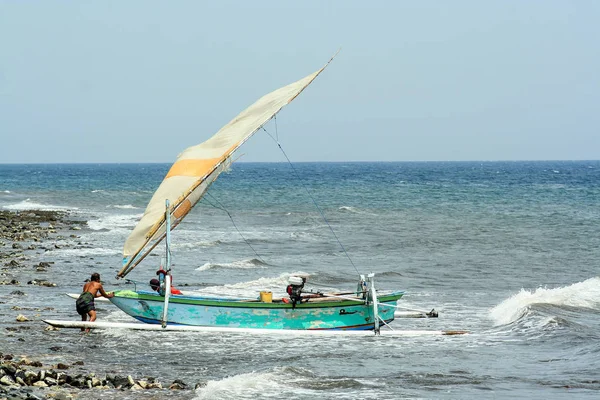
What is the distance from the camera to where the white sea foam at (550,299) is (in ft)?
73.0

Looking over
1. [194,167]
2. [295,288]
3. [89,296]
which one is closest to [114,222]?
[194,167]

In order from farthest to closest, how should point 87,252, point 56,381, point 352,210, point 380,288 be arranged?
point 352,210 → point 87,252 → point 380,288 → point 56,381

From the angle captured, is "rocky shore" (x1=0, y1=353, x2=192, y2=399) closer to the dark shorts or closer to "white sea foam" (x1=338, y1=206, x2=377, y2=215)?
the dark shorts

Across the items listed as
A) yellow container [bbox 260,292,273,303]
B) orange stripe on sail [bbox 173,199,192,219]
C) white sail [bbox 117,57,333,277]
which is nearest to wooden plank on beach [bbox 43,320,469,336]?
yellow container [bbox 260,292,273,303]

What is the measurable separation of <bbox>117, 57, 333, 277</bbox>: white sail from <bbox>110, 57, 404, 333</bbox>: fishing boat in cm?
2

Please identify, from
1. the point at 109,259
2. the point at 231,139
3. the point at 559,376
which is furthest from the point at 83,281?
the point at 559,376

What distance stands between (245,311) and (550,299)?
33.6ft

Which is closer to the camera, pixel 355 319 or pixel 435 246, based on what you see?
pixel 355 319

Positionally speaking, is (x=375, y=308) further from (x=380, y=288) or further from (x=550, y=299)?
(x=380, y=288)

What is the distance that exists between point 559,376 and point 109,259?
21.2 metres

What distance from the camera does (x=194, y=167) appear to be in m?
20.6

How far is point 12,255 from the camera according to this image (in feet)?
107

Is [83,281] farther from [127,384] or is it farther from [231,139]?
[127,384]

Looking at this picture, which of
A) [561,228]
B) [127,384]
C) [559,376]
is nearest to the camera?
[127,384]
